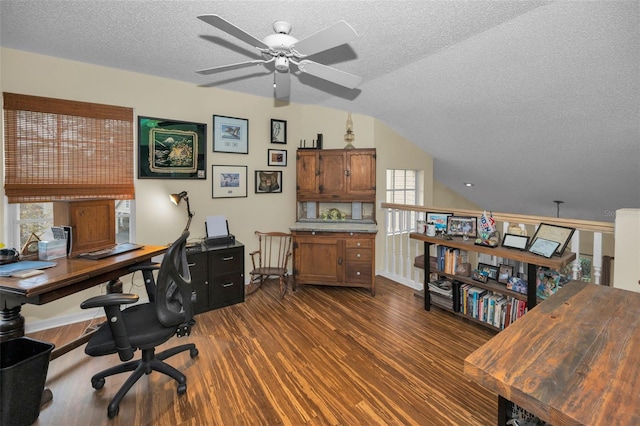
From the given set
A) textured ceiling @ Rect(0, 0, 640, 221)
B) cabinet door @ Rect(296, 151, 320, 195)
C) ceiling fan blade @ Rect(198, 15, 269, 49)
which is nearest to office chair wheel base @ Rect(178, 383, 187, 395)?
ceiling fan blade @ Rect(198, 15, 269, 49)

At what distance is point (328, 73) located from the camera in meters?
2.17

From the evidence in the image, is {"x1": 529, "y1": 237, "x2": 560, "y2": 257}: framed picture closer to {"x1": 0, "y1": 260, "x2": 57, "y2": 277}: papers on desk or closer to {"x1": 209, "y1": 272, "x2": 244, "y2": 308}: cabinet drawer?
{"x1": 209, "y1": 272, "x2": 244, "y2": 308}: cabinet drawer

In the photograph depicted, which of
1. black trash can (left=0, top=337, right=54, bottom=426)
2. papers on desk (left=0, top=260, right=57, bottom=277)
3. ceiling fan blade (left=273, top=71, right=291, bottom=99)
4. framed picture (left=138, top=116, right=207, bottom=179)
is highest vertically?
ceiling fan blade (left=273, top=71, right=291, bottom=99)

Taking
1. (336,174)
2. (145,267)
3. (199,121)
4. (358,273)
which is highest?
(199,121)

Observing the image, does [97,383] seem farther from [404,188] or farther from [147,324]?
[404,188]

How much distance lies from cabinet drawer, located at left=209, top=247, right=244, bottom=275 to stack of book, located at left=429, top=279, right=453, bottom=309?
2.09 meters

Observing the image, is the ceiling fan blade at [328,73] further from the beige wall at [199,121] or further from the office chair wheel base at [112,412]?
the office chair wheel base at [112,412]

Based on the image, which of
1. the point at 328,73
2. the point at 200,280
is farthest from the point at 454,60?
the point at 200,280

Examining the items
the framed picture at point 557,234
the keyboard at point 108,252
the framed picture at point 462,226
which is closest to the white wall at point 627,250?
the framed picture at point 557,234

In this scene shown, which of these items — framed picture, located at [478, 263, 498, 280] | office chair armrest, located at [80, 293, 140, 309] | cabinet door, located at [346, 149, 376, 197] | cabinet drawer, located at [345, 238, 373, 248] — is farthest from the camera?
cabinet door, located at [346, 149, 376, 197]

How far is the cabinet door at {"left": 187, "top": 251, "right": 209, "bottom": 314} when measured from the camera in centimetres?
314

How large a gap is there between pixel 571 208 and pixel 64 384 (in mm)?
6587

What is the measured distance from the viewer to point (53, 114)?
2.76 m

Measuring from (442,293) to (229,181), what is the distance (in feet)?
9.08
